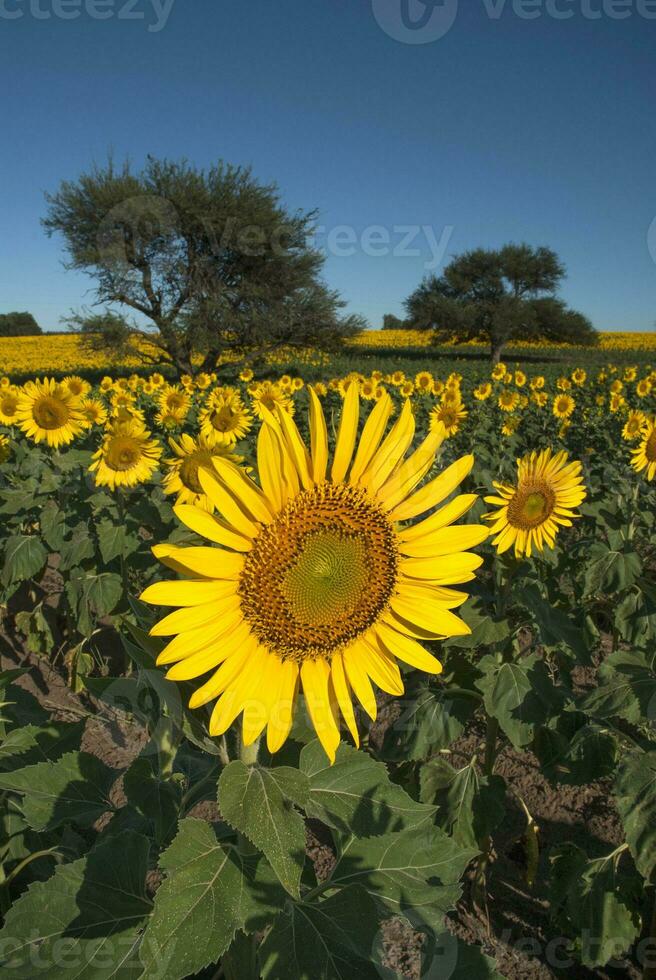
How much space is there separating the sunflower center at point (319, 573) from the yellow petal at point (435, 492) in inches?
1.8

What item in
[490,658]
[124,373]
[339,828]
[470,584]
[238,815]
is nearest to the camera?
[238,815]

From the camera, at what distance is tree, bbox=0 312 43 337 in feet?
206

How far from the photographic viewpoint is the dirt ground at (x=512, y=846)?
2854mm

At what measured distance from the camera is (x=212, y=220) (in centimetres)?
2748

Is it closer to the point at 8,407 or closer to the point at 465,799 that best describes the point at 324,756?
the point at 465,799

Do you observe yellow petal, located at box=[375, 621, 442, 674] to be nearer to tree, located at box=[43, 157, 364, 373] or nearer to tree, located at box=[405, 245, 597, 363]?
tree, located at box=[43, 157, 364, 373]

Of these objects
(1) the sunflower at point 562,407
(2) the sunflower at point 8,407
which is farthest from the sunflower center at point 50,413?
(1) the sunflower at point 562,407

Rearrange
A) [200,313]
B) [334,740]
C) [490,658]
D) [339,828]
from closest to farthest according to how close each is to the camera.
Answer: [334,740], [339,828], [490,658], [200,313]

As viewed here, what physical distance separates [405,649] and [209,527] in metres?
0.51

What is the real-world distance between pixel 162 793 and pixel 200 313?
89.8 feet

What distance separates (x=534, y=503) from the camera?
10.8 ft

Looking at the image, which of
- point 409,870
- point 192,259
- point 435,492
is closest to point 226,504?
point 435,492

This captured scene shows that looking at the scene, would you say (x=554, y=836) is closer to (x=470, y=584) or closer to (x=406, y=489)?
(x=470, y=584)

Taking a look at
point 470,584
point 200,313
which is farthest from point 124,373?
point 470,584
